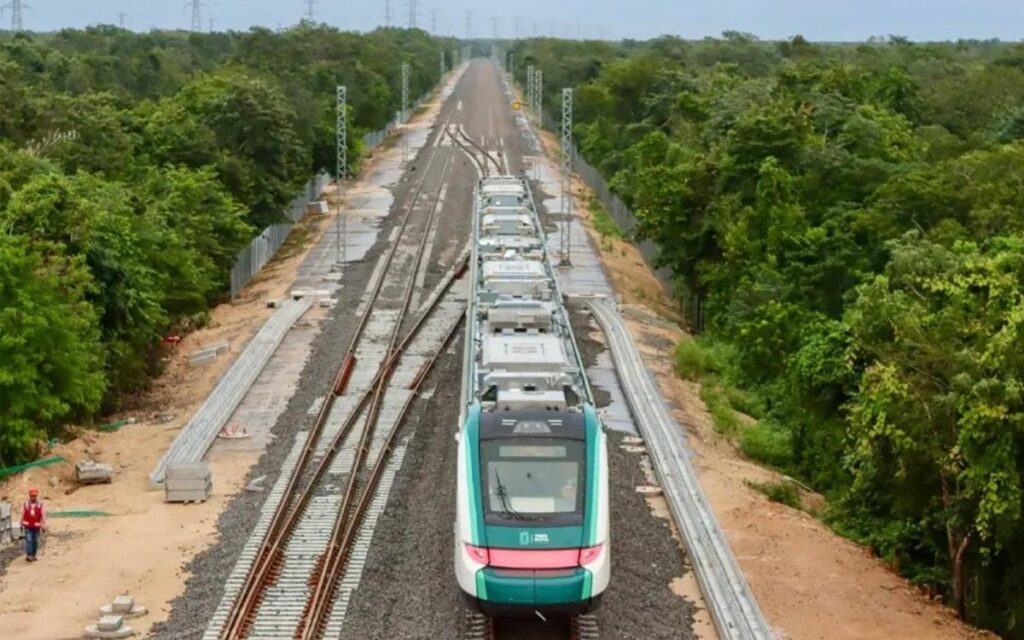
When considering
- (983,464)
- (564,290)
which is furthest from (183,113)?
(983,464)

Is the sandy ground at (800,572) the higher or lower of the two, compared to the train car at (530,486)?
lower

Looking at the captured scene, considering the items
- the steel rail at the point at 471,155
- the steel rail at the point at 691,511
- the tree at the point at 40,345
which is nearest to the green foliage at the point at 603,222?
the steel rail at the point at 471,155

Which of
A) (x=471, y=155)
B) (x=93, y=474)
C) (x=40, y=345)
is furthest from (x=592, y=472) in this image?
(x=471, y=155)

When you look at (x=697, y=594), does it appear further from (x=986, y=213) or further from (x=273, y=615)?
(x=986, y=213)

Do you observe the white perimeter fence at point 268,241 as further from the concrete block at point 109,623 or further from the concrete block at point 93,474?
the concrete block at point 109,623

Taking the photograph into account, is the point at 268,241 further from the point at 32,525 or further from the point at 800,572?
the point at 800,572

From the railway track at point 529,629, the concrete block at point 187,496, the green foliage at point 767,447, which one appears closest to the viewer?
the railway track at point 529,629
